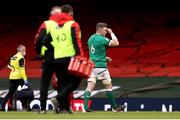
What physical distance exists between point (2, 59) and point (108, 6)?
5.35m

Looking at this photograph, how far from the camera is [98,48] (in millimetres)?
13922

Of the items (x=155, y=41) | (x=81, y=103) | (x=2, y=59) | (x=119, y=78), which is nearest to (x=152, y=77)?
(x=119, y=78)

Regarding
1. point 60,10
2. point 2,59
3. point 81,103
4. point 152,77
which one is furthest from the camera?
point 2,59

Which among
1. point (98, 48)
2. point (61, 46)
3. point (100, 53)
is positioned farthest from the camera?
point (100, 53)

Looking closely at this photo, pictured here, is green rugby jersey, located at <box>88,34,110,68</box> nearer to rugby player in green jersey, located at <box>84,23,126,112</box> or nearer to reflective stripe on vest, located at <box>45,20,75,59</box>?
rugby player in green jersey, located at <box>84,23,126,112</box>

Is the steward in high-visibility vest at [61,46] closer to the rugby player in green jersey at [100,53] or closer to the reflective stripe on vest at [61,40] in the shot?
the reflective stripe on vest at [61,40]

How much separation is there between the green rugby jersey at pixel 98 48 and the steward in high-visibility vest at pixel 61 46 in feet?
7.52

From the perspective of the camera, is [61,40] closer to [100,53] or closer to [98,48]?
[98,48]

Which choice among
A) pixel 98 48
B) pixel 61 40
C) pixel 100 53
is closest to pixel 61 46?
pixel 61 40

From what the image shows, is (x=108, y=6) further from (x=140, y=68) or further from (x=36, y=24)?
(x=140, y=68)

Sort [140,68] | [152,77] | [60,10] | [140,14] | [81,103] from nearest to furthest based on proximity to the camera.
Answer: [60,10] < [81,103] < [152,77] < [140,68] < [140,14]

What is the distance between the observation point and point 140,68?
21.6 metres

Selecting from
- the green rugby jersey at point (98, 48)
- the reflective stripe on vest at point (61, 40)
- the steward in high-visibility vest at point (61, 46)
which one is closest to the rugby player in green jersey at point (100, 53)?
the green rugby jersey at point (98, 48)

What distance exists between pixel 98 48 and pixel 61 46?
8.50 ft
